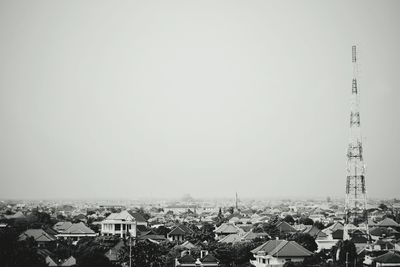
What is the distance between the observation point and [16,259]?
33.4 meters

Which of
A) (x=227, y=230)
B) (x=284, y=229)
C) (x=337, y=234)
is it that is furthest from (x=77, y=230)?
(x=337, y=234)

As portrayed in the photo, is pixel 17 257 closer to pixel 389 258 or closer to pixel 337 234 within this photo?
pixel 389 258

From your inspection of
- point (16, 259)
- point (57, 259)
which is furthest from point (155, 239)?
point (16, 259)

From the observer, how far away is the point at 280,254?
4162cm

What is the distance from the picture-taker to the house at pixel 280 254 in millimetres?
41719

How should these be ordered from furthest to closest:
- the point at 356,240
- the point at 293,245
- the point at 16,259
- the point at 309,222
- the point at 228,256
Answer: the point at 309,222 < the point at 356,240 < the point at 228,256 < the point at 293,245 < the point at 16,259

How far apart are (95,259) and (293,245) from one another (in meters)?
14.8

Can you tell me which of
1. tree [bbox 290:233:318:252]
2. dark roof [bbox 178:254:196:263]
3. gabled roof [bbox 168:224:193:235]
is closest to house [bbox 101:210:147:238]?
gabled roof [bbox 168:224:193:235]

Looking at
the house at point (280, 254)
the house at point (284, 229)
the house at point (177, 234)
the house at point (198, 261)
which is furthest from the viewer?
the house at point (177, 234)

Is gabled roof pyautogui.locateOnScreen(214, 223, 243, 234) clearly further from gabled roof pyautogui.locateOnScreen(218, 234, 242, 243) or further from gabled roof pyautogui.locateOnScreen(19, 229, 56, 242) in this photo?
gabled roof pyautogui.locateOnScreen(19, 229, 56, 242)

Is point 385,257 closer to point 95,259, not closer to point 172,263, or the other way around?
point 172,263

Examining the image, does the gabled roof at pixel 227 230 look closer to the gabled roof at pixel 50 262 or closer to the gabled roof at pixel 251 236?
the gabled roof at pixel 251 236

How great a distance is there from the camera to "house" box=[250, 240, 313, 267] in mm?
41719

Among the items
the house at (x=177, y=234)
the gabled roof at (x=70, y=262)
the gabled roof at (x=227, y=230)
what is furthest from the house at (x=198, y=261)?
the gabled roof at (x=227, y=230)
